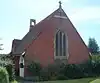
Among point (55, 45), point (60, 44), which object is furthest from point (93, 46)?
point (55, 45)

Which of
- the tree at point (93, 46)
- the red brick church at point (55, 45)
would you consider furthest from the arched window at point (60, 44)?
the tree at point (93, 46)

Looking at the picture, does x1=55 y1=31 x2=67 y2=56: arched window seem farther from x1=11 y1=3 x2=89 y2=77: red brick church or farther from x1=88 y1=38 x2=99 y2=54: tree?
x1=88 y1=38 x2=99 y2=54: tree

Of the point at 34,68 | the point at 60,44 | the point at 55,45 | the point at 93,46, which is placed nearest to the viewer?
the point at 34,68

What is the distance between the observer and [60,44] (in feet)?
115

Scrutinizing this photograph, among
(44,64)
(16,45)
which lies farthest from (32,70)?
(16,45)

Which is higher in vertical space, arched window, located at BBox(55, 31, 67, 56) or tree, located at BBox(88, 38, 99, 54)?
tree, located at BBox(88, 38, 99, 54)

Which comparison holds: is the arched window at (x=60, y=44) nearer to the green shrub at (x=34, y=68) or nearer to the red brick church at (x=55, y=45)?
the red brick church at (x=55, y=45)

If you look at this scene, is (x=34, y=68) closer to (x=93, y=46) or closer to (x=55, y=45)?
(x=55, y=45)

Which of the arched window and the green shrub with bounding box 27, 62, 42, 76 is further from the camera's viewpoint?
the arched window

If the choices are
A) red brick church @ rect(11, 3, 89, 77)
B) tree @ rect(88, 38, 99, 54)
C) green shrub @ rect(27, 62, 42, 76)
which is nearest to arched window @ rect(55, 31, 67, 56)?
red brick church @ rect(11, 3, 89, 77)

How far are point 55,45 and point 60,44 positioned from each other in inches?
31.7

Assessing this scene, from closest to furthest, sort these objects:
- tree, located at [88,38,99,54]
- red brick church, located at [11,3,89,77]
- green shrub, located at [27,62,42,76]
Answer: green shrub, located at [27,62,42,76] < red brick church, located at [11,3,89,77] < tree, located at [88,38,99,54]

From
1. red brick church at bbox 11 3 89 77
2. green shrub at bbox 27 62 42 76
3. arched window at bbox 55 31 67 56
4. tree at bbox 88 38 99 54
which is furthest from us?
tree at bbox 88 38 99 54

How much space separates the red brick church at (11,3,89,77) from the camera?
33.2 m
